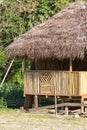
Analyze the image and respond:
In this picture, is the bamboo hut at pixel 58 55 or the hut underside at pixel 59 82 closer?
the bamboo hut at pixel 58 55

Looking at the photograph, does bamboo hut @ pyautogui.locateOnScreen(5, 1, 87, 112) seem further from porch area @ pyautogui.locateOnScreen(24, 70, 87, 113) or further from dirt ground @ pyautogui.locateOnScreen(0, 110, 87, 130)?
dirt ground @ pyautogui.locateOnScreen(0, 110, 87, 130)

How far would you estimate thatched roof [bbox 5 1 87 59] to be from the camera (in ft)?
61.9

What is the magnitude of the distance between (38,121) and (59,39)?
374 centimetres

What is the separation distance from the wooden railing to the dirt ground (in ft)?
3.54

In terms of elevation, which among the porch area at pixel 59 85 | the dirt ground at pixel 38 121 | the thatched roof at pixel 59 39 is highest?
the thatched roof at pixel 59 39

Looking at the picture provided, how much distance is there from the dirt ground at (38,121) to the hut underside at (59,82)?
1.01 m

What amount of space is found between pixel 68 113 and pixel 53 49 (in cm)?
257

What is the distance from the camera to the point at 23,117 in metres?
18.6

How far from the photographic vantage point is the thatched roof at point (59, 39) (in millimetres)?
18875

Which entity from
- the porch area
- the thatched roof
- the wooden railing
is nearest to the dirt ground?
the porch area

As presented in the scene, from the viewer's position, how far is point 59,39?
64.5ft

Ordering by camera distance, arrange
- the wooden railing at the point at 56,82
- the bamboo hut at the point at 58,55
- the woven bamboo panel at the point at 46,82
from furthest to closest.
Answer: the woven bamboo panel at the point at 46,82 → the wooden railing at the point at 56,82 → the bamboo hut at the point at 58,55

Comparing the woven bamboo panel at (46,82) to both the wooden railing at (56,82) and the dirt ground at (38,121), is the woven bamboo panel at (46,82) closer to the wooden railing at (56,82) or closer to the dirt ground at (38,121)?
the wooden railing at (56,82)

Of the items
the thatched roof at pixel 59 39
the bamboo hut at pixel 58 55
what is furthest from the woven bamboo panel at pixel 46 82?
the thatched roof at pixel 59 39
